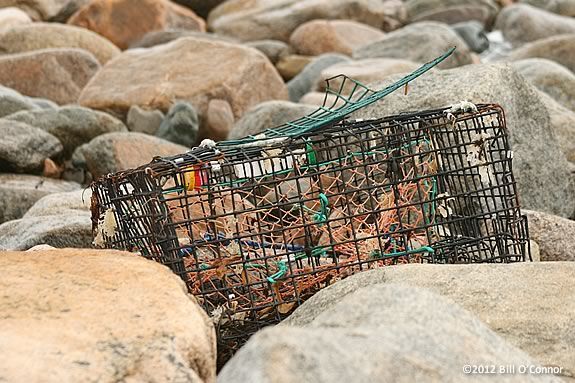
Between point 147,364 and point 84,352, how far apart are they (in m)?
0.20

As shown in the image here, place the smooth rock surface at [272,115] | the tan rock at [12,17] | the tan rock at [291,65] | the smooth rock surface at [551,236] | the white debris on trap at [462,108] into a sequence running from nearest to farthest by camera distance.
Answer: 1. the white debris on trap at [462,108]
2. the smooth rock surface at [551,236]
3. the smooth rock surface at [272,115]
4. the tan rock at [291,65]
5. the tan rock at [12,17]

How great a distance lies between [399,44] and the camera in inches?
696

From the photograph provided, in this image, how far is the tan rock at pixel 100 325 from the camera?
3.21 meters

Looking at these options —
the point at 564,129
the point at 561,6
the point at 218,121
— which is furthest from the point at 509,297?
the point at 561,6

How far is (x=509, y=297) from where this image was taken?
4164 mm

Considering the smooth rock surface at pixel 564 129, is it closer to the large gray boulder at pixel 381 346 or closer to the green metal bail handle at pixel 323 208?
the green metal bail handle at pixel 323 208

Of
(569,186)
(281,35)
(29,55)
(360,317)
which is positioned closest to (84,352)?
(360,317)

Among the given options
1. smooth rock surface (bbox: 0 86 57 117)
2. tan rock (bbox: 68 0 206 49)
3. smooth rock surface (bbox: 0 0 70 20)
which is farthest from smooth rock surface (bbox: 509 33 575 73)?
smooth rock surface (bbox: 0 0 70 20)

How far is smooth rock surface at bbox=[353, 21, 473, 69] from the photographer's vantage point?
1736cm

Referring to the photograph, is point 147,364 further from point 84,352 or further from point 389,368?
point 389,368

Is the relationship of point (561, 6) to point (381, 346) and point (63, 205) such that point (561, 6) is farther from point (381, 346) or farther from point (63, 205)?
point (381, 346)

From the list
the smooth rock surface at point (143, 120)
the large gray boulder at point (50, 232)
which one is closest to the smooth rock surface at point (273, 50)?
the smooth rock surface at point (143, 120)

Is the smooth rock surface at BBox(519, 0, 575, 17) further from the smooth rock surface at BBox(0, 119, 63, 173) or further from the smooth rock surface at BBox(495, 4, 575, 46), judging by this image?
the smooth rock surface at BBox(0, 119, 63, 173)

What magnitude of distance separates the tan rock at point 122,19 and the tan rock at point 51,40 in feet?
A: 10.8
